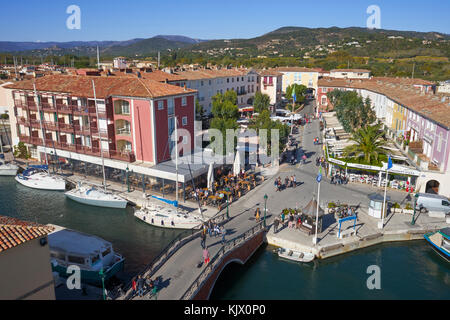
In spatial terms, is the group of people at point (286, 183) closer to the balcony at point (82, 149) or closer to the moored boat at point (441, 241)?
the moored boat at point (441, 241)

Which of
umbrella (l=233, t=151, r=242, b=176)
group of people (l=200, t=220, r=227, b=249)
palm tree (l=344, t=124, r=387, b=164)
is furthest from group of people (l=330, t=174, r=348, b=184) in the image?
group of people (l=200, t=220, r=227, b=249)

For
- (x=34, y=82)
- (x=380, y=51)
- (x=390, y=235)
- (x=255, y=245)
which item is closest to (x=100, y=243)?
(x=255, y=245)

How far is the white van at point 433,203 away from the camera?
32.9 meters

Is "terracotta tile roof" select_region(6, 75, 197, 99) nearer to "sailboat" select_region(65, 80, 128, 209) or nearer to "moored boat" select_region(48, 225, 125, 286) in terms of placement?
"sailboat" select_region(65, 80, 128, 209)

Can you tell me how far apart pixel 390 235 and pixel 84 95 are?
115 ft

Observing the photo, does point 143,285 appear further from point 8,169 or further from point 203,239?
point 8,169

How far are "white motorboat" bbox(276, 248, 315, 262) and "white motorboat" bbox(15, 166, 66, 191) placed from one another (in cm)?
2705

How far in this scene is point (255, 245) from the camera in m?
29.0

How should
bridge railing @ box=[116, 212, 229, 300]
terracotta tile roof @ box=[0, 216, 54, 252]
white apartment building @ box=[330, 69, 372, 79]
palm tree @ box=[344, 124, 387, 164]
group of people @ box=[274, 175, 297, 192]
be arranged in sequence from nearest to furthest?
terracotta tile roof @ box=[0, 216, 54, 252] < bridge railing @ box=[116, 212, 229, 300] < group of people @ box=[274, 175, 297, 192] < palm tree @ box=[344, 124, 387, 164] < white apartment building @ box=[330, 69, 372, 79]

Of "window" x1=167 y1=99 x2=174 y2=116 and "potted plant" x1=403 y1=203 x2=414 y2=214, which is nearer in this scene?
"potted plant" x1=403 y1=203 x2=414 y2=214

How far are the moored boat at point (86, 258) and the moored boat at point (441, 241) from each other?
81.2 ft

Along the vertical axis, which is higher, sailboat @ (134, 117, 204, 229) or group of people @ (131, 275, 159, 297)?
group of people @ (131, 275, 159, 297)

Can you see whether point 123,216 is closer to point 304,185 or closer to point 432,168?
point 304,185

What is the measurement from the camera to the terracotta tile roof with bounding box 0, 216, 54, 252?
15.6 metres
